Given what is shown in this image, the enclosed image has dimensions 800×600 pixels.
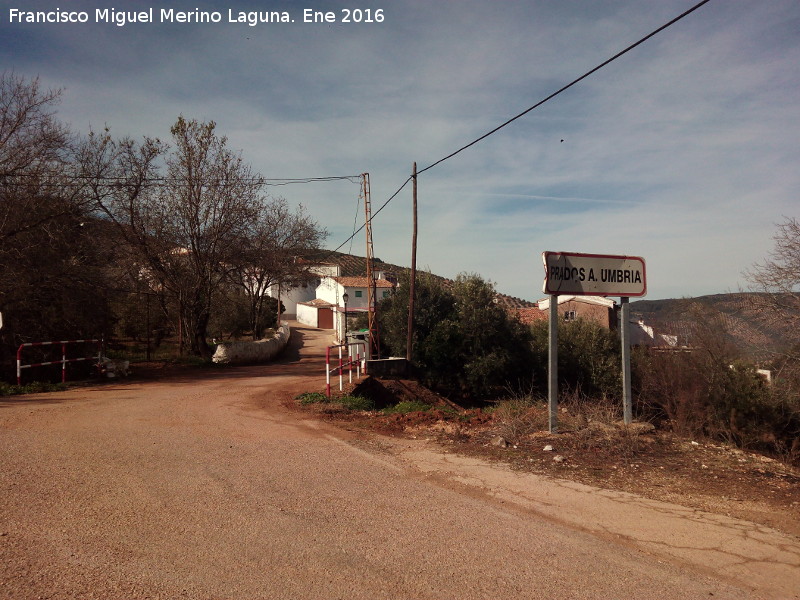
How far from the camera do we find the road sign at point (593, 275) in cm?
934

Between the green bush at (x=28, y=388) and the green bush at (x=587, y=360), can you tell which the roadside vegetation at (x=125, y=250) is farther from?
the green bush at (x=587, y=360)

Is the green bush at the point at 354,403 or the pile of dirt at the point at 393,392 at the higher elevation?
the green bush at the point at 354,403

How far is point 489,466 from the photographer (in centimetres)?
744

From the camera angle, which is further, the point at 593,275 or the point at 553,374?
the point at 593,275

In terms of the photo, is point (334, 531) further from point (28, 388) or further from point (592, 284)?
point (28, 388)

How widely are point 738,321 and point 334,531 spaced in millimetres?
16629

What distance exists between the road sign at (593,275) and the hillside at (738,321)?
7628 millimetres

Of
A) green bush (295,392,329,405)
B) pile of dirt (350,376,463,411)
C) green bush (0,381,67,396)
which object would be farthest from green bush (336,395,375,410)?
green bush (0,381,67,396)

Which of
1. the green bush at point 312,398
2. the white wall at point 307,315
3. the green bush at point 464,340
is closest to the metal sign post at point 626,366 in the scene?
the green bush at point 312,398

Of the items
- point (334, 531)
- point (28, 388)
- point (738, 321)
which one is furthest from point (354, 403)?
point (738, 321)

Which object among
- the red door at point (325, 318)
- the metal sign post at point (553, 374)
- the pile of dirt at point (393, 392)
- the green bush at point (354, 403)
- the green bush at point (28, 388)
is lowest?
the pile of dirt at point (393, 392)

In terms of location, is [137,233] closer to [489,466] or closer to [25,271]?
[25,271]

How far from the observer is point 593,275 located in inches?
381

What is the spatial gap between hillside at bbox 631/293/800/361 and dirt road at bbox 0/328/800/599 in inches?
461
